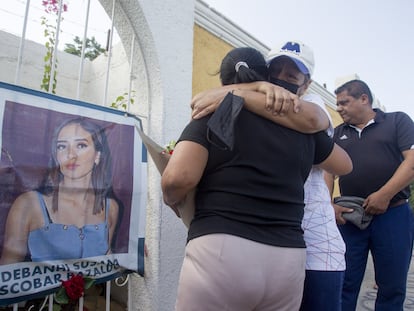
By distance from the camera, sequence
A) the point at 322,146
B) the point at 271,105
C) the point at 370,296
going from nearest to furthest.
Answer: the point at 271,105 < the point at 322,146 < the point at 370,296

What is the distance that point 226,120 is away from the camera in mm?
945

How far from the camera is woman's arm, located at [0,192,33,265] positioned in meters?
1.53

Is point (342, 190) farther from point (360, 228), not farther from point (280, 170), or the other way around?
point (280, 170)

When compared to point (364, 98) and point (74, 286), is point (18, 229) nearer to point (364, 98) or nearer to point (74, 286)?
point (74, 286)

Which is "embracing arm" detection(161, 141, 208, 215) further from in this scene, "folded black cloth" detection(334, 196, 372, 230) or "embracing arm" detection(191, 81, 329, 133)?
"folded black cloth" detection(334, 196, 372, 230)

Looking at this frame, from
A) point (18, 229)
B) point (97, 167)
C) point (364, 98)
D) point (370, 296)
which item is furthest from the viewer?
point (370, 296)

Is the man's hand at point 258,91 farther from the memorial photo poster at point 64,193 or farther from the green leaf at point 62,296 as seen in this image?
the green leaf at point 62,296

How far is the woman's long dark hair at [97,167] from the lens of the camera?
5.67 ft

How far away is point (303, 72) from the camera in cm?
122

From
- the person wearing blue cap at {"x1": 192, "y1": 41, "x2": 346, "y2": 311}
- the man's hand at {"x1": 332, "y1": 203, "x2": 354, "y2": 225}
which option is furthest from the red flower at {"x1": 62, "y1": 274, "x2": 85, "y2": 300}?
the man's hand at {"x1": 332, "y1": 203, "x2": 354, "y2": 225}

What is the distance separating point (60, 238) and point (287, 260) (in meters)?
1.35

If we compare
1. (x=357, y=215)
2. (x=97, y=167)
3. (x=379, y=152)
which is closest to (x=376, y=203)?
(x=357, y=215)

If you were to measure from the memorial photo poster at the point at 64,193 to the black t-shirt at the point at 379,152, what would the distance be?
1538 millimetres

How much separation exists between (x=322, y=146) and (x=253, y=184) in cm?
44
